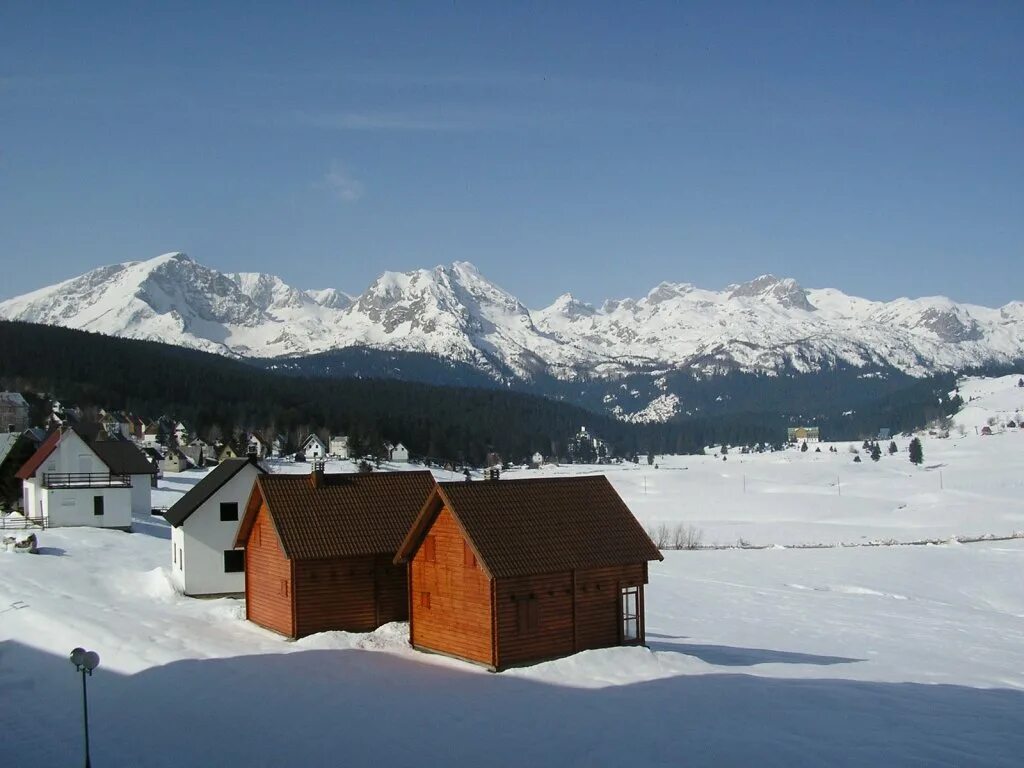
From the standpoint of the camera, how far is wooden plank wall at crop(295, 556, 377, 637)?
31.2m

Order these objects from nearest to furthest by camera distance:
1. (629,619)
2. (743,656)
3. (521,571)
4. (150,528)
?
(521,571), (629,619), (743,656), (150,528)

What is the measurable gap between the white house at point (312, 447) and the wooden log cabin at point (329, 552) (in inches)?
4637

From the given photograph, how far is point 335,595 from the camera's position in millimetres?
31656

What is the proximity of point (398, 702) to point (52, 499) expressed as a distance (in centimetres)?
3537

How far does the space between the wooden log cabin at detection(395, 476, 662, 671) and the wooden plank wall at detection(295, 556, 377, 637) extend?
2229mm

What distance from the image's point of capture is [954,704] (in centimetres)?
2509

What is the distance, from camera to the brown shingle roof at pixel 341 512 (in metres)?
31.6

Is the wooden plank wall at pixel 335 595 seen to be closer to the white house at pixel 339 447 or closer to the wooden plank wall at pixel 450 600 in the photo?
the wooden plank wall at pixel 450 600

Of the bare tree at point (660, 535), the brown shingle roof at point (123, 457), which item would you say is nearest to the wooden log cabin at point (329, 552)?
the brown shingle roof at point (123, 457)

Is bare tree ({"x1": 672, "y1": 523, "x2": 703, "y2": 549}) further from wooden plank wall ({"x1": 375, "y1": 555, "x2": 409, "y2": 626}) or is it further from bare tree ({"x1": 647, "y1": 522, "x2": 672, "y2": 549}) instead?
wooden plank wall ({"x1": 375, "y1": 555, "x2": 409, "y2": 626})

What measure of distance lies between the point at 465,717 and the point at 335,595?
34.8ft

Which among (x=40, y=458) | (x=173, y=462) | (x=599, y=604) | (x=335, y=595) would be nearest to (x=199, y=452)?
(x=173, y=462)

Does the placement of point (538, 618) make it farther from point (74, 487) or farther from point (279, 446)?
point (279, 446)

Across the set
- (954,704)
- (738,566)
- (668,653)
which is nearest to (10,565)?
(668,653)
